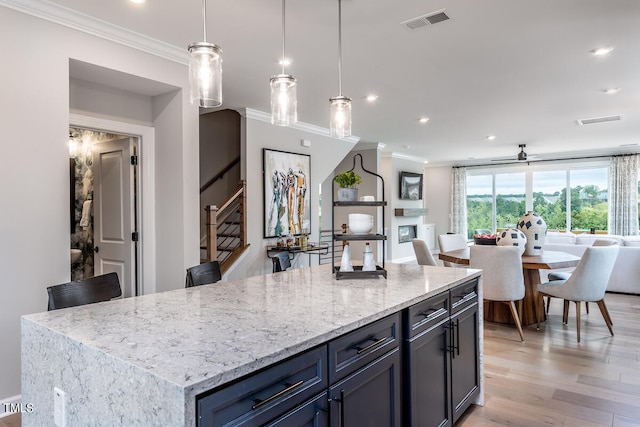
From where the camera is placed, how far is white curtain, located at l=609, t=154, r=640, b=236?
8.79 m

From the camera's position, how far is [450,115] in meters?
5.70

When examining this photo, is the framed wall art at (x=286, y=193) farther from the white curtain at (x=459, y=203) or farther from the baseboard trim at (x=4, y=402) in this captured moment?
the white curtain at (x=459, y=203)

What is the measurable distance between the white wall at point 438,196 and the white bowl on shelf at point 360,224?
374 inches

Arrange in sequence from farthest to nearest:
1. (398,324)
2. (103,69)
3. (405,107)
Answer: (405,107) → (103,69) → (398,324)

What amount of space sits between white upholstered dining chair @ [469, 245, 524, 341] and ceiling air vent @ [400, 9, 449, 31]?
227cm

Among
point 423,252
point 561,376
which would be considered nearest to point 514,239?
point 423,252

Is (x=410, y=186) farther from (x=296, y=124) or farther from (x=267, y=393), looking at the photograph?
(x=267, y=393)

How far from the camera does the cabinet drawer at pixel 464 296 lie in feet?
7.48

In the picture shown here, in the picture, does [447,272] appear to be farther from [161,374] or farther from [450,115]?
[450,115]

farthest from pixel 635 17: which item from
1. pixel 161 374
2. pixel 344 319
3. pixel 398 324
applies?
pixel 161 374

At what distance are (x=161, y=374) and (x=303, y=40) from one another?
2.81 m

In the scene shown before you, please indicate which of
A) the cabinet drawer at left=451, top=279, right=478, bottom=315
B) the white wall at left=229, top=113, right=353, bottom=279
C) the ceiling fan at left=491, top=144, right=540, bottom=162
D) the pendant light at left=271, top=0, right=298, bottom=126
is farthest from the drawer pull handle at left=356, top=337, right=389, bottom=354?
the ceiling fan at left=491, top=144, right=540, bottom=162

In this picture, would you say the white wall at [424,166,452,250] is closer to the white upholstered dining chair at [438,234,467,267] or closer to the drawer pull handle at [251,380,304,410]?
the white upholstered dining chair at [438,234,467,267]

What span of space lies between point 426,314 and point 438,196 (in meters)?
10.1
